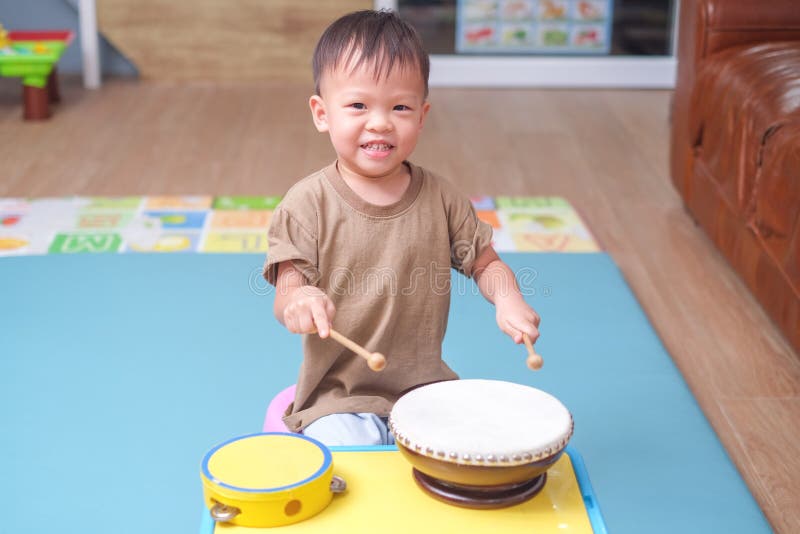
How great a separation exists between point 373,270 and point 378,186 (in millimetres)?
87

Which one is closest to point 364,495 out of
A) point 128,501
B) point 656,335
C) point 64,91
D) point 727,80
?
point 128,501

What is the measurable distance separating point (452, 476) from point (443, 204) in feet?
1.13

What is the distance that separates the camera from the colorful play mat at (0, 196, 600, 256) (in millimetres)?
2055

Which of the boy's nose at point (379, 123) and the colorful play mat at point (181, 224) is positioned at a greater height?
the boy's nose at point (379, 123)

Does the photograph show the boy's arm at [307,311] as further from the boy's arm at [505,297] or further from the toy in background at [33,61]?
the toy in background at [33,61]

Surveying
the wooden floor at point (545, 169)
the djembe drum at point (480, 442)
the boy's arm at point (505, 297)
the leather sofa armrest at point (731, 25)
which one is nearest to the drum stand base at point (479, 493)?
the djembe drum at point (480, 442)

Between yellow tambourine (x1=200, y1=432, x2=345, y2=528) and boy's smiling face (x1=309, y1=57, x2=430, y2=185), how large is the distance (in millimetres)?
296

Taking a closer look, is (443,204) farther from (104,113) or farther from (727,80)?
(104,113)

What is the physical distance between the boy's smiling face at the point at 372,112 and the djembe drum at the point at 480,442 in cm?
24

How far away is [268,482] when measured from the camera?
845 millimetres

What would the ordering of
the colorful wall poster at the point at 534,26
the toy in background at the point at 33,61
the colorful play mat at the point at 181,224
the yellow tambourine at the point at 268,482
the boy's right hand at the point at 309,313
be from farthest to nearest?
the colorful wall poster at the point at 534,26 < the toy in background at the point at 33,61 < the colorful play mat at the point at 181,224 < the boy's right hand at the point at 309,313 < the yellow tambourine at the point at 268,482

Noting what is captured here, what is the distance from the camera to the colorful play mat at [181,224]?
2055mm

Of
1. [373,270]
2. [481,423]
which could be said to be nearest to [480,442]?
[481,423]

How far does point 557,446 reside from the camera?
865mm
